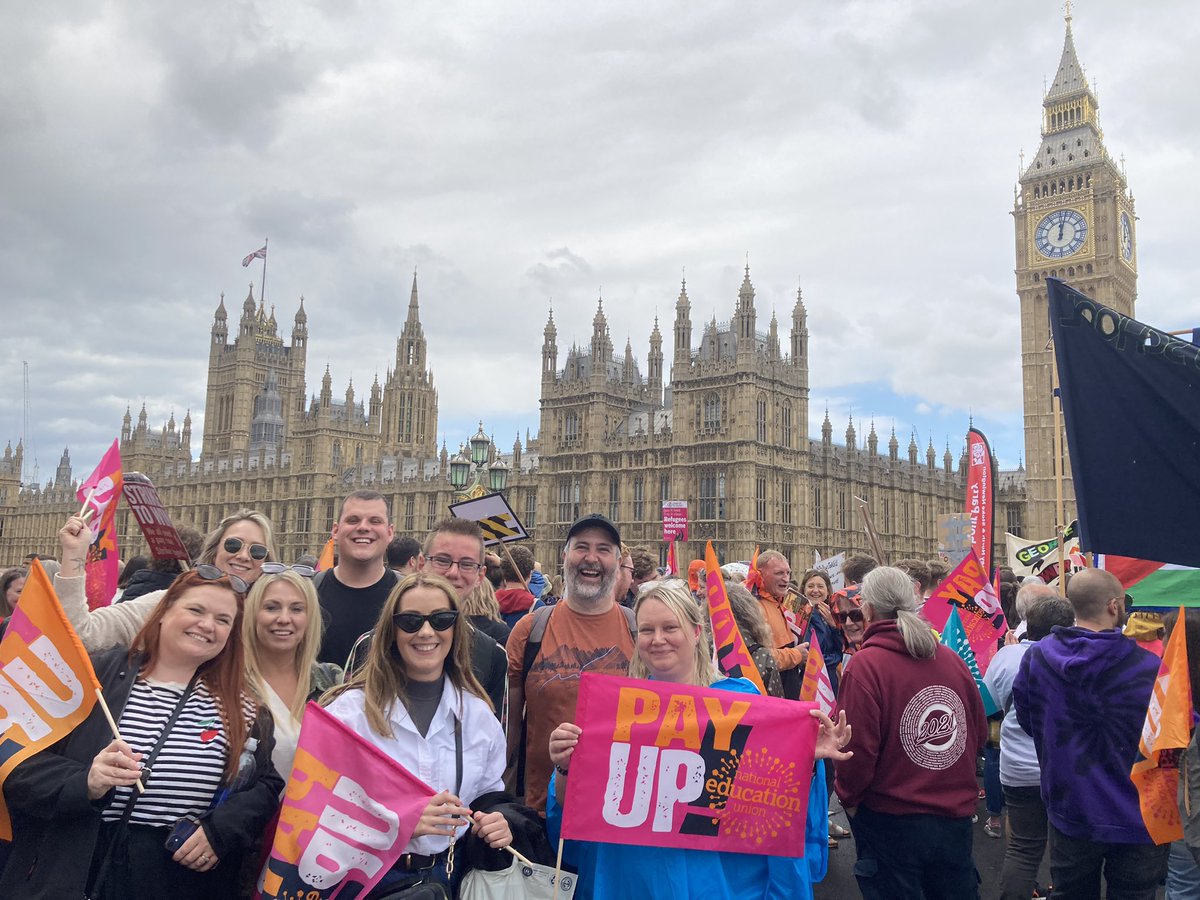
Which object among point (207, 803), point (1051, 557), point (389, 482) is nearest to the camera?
point (207, 803)

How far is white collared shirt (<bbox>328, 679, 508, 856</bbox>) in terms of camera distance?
3.48 m

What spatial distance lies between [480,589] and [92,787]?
2.72 metres

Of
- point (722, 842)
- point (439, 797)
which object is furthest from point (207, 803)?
point (722, 842)

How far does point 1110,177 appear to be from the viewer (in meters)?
55.2

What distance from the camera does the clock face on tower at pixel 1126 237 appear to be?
55.5 meters

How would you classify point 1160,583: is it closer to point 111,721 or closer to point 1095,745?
point 1095,745

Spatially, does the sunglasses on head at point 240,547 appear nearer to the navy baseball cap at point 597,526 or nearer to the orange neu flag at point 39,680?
the orange neu flag at point 39,680

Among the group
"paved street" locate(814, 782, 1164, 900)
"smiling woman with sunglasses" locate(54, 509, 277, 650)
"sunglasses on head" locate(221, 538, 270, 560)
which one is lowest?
"paved street" locate(814, 782, 1164, 900)

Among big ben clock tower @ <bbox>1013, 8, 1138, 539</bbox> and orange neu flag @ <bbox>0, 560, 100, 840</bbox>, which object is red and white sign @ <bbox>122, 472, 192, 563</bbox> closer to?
orange neu flag @ <bbox>0, 560, 100, 840</bbox>

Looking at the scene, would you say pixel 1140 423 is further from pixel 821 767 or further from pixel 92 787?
pixel 92 787

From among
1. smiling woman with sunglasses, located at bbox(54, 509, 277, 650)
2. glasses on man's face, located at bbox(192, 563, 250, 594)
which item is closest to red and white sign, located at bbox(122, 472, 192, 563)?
smiling woman with sunglasses, located at bbox(54, 509, 277, 650)

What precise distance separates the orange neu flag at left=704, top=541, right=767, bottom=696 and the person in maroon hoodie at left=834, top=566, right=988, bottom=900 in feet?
3.67

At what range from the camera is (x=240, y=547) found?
486cm

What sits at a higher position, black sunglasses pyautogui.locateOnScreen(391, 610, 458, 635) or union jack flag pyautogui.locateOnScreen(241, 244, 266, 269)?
union jack flag pyautogui.locateOnScreen(241, 244, 266, 269)
